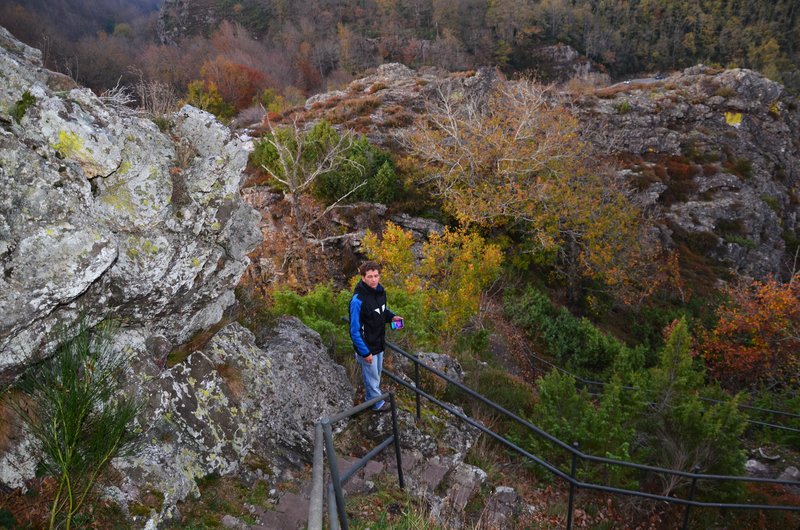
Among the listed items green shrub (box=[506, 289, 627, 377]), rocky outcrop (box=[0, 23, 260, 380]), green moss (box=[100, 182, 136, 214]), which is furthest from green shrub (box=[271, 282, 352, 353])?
green shrub (box=[506, 289, 627, 377])

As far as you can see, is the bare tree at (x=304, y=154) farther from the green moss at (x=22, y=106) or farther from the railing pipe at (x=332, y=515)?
the railing pipe at (x=332, y=515)

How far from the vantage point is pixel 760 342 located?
14.1 metres

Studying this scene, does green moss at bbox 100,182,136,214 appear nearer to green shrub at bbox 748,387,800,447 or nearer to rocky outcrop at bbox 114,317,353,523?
rocky outcrop at bbox 114,317,353,523

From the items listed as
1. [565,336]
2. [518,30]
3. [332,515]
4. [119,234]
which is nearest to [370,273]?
[119,234]

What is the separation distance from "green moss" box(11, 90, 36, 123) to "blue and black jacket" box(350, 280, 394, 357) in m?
3.35

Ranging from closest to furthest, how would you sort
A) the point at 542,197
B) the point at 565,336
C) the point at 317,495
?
the point at 317,495 → the point at 565,336 → the point at 542,197

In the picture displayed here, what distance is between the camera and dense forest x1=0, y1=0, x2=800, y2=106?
7712 centimetres

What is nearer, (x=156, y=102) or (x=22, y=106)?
(x=22, y=106)

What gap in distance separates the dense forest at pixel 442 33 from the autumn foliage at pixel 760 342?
62308mm

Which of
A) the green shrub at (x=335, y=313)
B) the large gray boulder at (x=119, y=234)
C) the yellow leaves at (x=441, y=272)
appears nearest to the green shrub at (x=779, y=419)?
the yellow leaves at (x=441, y=272)

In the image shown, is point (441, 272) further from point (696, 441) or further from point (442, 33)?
point (442, 33)

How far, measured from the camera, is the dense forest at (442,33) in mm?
77125

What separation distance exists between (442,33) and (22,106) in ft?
316

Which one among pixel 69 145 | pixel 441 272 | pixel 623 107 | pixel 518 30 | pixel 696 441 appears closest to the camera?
pixel 69 145
